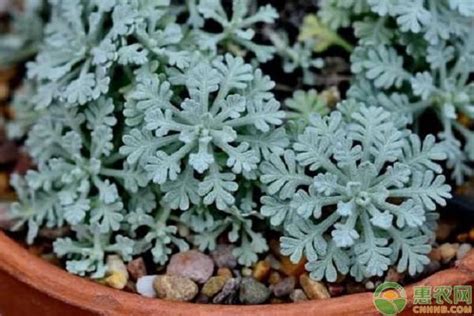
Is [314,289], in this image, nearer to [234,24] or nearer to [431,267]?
[431,267]

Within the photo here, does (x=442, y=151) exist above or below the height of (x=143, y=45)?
below

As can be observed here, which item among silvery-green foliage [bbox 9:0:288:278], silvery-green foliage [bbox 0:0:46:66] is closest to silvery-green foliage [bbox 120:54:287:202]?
silvery-green foliage [bbox 9:0:288:278]

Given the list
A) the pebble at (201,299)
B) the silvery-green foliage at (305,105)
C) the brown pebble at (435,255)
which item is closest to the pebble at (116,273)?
the pebble at (201,299)

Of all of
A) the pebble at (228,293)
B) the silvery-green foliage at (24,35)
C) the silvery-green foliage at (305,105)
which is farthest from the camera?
the silvery-green foliage at (24,35)

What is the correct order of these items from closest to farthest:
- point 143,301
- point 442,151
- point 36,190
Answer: point 143,301 → point 442,151 → point 36,190

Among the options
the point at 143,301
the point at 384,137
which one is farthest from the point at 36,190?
the point at 384,137

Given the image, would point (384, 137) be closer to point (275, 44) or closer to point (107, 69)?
point (275, 44)

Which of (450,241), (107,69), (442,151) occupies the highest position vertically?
(107,69)

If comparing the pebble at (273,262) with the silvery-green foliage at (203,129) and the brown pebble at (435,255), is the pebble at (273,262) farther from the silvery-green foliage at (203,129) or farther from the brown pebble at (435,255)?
the brown pebble at (435,255)
